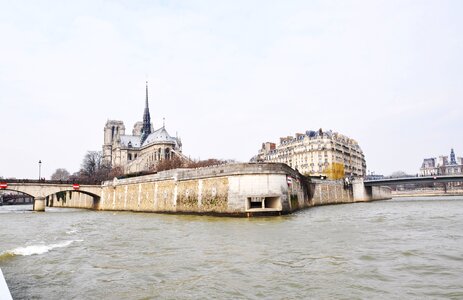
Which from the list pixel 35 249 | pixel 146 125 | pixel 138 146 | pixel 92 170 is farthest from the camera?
pixel 146 125

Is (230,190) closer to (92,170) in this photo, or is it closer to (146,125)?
(92,170)

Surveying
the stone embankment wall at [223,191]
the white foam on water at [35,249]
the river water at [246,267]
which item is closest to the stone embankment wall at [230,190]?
the stone embankment wall at [223,191]

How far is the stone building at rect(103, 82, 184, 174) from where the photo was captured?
4065 inches

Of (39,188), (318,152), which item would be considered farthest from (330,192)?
(39,188)

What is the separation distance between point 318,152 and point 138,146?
2464 inches

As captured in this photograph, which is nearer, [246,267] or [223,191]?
[246,267]

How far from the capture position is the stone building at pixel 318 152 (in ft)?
333

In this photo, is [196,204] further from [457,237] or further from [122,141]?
[122,141]

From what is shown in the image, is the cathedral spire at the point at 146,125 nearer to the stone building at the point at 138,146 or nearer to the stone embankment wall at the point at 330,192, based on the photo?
the stone building at the point at 138,146

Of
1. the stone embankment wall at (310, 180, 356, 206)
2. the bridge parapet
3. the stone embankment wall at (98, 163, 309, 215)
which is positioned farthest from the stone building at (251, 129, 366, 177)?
the stone embankment wall at (98, 163, 309, 215)

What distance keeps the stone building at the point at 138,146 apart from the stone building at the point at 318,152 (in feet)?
80.9

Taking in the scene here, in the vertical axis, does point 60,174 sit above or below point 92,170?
above

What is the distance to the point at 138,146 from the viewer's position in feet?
440

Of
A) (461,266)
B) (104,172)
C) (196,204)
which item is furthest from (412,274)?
(104,172)
